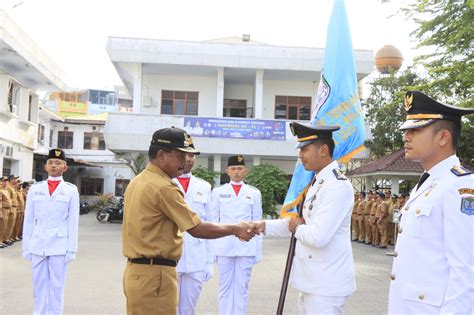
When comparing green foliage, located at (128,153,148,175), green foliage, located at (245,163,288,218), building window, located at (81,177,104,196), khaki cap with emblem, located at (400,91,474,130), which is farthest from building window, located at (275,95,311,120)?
khaki cap with emblem, located at (400,91,474,130)

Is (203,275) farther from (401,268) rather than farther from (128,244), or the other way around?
(401,268)

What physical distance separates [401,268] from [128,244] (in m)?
1.68

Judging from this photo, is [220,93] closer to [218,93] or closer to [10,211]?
[218,93]

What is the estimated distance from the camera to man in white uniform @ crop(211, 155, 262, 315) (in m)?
5.57

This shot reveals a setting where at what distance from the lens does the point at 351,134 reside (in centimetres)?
493

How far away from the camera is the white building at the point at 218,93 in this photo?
22.0 metres

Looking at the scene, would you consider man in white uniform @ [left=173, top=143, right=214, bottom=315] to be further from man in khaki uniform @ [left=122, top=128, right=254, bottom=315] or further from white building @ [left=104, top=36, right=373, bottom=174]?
white building @ [left=104, top=36, right=373, bottom=174]

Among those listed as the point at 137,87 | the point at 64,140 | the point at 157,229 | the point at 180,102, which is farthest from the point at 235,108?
the point at 157,229

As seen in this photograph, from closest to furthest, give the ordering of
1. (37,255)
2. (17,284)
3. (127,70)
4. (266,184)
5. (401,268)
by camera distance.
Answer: (401,268) < (37,255) < (17,284) < (266,184) < (127,70)

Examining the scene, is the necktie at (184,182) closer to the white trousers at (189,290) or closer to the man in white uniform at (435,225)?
the white trousers at (189,290)

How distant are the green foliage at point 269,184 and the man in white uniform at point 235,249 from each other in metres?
14.4

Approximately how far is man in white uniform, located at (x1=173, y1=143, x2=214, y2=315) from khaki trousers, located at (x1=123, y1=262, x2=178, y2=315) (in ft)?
4.59

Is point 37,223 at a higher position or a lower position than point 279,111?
lower

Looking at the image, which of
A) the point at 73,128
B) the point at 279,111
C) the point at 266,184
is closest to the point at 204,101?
the point at 279,111
